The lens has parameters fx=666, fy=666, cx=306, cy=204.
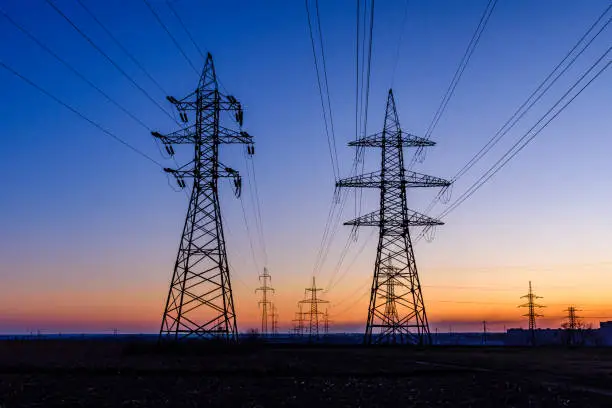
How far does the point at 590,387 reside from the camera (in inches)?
978

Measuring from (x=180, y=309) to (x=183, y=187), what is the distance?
31.1 feet

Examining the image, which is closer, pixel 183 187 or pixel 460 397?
pixel 460 397

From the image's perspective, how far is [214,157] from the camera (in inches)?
1962

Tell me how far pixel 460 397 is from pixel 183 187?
3209 centimetres

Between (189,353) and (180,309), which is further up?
(180,309)

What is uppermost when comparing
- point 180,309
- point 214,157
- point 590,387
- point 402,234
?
point 214,157

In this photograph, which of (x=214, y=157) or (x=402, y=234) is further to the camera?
(x=402, y=234)

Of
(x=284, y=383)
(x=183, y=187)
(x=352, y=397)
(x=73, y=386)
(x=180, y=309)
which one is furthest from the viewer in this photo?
(x=183, y=187)

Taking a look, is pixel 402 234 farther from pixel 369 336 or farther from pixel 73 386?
pixel 73 386

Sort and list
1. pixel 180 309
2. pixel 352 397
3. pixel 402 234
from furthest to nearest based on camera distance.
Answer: pixel 402 234 → pixel 180 309 → pixel 352 397

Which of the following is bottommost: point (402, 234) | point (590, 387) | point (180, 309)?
point (590, 387)

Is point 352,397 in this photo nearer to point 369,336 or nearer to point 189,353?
point 189,353

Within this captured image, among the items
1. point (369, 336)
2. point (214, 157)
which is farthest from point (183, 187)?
point (369, 336)

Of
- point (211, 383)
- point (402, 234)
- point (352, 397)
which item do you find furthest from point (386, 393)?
point (402, 234)
